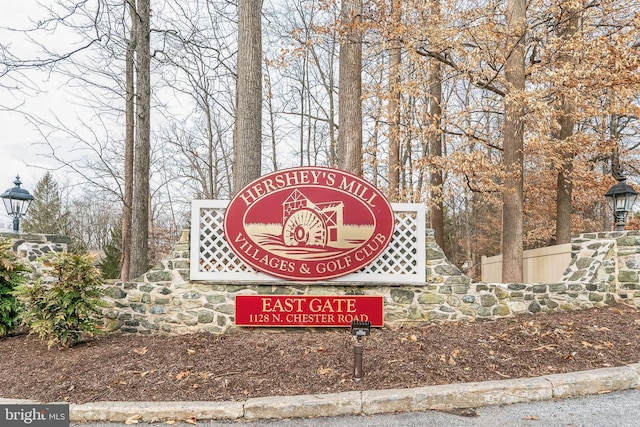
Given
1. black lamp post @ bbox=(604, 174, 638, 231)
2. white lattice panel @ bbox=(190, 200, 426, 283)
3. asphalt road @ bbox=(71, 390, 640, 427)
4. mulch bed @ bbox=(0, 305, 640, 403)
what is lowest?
asphalt road @ bbox=(71, 390, 640, 427)

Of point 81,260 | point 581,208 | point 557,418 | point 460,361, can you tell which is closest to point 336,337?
point 460,361

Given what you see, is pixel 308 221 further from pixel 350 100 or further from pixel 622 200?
pixel 622 200

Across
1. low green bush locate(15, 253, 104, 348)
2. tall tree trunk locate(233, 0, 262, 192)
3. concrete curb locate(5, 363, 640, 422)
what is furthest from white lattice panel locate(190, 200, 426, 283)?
concrete curb locate(5, 363, 640, 422)

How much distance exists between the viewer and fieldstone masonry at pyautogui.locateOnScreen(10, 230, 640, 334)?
16.7 feet

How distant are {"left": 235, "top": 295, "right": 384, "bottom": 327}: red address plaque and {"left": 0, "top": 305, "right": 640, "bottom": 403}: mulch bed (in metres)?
0.13

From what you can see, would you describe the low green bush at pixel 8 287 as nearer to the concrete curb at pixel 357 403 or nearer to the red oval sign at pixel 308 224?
the concrete curb at pixel 357 403

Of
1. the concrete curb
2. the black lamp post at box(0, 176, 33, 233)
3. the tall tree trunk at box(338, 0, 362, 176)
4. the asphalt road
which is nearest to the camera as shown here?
the asphalt road

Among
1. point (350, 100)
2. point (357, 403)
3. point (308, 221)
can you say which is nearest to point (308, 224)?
point (308, 221)

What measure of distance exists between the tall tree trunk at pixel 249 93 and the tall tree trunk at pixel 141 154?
2.94 metres

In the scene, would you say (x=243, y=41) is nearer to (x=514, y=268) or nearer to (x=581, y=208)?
(x=514, y=268)

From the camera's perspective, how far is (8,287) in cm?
516

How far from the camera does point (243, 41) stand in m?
6.65

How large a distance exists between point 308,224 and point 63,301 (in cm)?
282

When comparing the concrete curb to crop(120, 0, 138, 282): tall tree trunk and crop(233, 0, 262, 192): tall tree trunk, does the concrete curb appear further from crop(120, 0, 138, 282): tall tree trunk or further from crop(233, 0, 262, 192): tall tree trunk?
crop(120, 0, 138, 282): tall tree trunk
